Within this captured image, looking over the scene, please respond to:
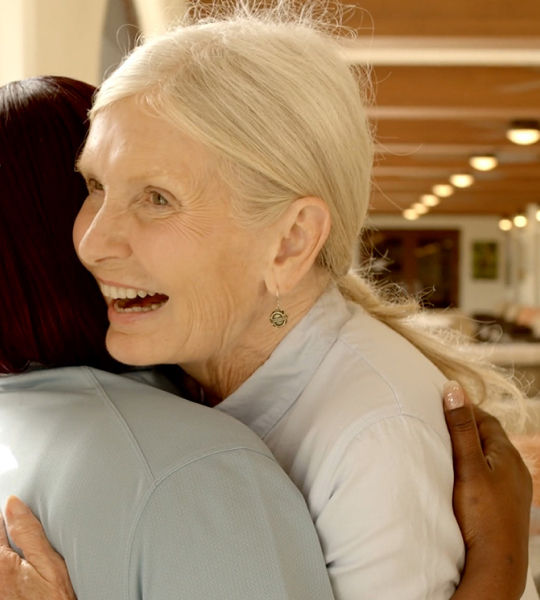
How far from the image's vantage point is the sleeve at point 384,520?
105 cm

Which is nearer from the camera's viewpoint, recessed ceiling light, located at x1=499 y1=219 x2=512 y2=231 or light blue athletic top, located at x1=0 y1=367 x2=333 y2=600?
light blue athletic top, located at x1=0 y1=367 x2=333 y2=600

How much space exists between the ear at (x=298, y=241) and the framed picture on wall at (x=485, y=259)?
21.1 m

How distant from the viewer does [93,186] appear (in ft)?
4.05

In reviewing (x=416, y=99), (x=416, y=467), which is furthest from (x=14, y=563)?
(x=416, y=99)

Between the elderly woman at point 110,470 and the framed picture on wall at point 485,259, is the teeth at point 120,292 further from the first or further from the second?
the framed picture on wall at point 485,259

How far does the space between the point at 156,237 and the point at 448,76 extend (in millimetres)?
5784

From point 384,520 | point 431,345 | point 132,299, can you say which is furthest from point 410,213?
point 384,520

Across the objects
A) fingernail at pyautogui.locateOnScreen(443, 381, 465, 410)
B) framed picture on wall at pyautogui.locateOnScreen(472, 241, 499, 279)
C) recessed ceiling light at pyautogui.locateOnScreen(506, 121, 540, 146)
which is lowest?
framed picture on wall at pyautogui.locateOnScreen(472, 241, 499, 279)

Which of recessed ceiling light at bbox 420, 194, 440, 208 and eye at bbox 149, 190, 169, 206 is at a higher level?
recessed ceiling light at bbox 420, 194, 440, 208

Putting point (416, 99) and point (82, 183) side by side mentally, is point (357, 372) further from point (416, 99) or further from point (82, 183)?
point (416, 99)

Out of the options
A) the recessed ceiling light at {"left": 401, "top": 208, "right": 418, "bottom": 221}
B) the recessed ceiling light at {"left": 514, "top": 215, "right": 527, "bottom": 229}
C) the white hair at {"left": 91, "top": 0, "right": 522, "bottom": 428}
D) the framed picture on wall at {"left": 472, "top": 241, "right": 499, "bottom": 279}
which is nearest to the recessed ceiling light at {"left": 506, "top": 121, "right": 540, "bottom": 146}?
the white hair at {"left": 91, "top": 0, "right": 522, "bottom": 428}

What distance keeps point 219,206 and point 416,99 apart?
5790mm

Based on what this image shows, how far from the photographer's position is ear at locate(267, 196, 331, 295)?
1214 millimetres

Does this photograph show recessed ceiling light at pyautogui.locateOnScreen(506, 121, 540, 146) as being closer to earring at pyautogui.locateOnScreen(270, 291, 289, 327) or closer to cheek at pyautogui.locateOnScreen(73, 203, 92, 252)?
earring at pyautogui.locateOnScreen(270, 291, 289, 327)
